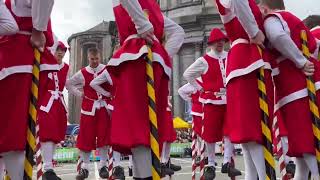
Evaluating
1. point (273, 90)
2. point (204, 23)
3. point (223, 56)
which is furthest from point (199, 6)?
point (273, 90)

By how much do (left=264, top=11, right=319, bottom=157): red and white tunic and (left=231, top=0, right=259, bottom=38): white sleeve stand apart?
27 cm

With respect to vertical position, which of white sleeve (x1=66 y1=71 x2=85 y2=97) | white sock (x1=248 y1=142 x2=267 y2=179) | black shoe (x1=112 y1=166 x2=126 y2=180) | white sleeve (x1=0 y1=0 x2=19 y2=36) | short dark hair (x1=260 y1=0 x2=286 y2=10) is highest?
short dark hair (x1=260 y1=0 x2=286 y2=10)

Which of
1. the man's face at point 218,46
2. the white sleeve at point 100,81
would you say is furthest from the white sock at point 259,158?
the white sleeve at point 100,81

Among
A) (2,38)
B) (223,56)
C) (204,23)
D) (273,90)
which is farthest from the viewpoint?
(204,23)

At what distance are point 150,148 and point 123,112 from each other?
0.39 meters

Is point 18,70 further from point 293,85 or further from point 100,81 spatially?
point 100,81

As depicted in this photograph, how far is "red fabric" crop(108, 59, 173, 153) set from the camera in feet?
12.4

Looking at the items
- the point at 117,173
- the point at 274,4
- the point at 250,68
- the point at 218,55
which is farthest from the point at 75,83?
the point at 250,68

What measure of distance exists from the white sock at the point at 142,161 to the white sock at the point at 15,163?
93 cm

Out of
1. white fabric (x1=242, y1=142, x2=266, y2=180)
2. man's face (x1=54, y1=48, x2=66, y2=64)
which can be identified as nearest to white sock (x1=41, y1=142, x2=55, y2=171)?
man's face (x1=54, y1=48, x2=66, y2=64)

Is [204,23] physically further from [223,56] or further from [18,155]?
[18,155]

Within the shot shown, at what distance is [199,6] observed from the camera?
40062 millimetres

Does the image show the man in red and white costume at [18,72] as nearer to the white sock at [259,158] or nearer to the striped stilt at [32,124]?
the striped stilt at [32,124]

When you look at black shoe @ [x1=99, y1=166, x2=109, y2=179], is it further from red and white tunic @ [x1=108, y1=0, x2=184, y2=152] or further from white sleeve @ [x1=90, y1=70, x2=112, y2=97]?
red and white tunic @ [x1=108, y1=0, x2=184, y2=152]
